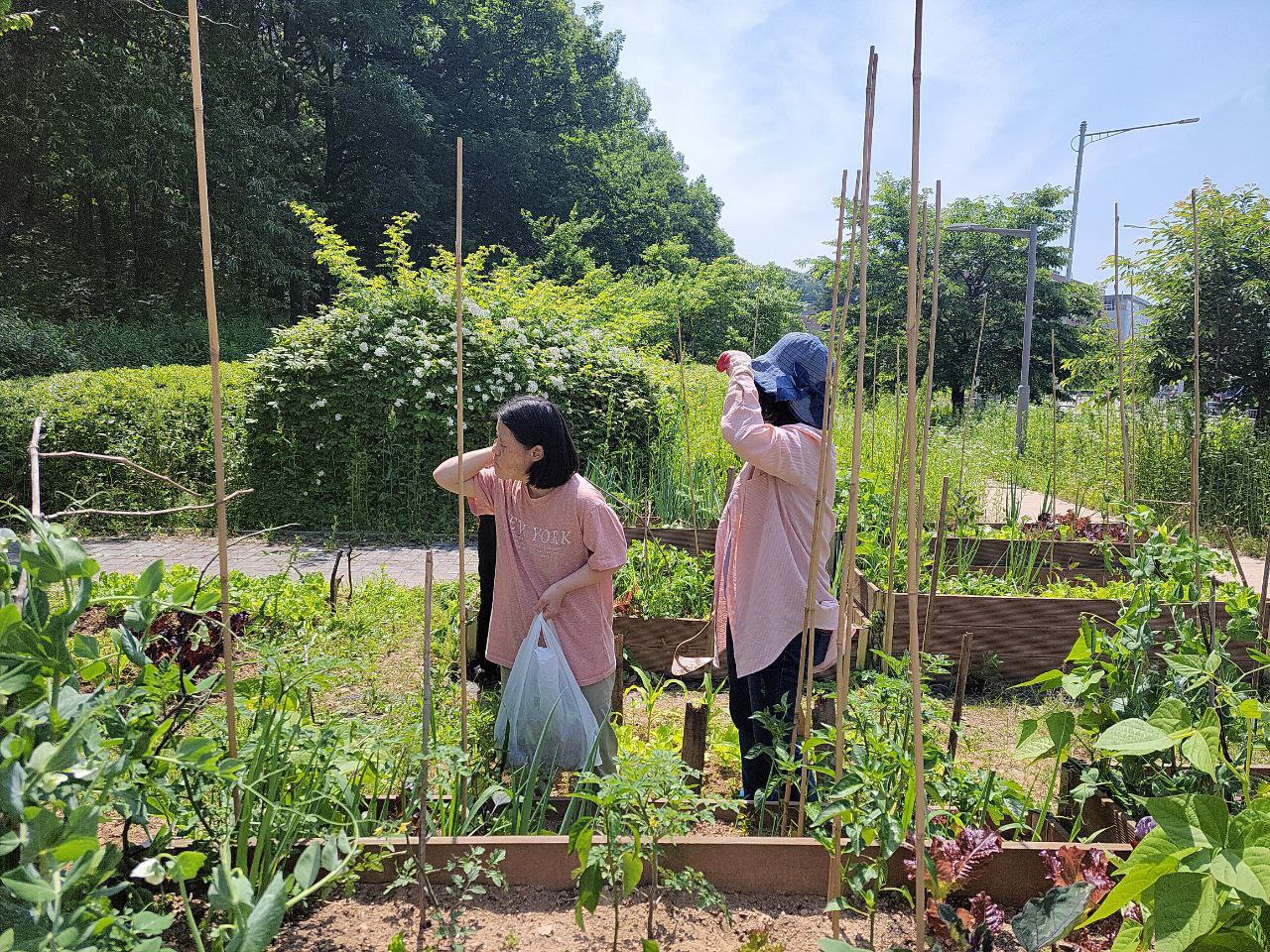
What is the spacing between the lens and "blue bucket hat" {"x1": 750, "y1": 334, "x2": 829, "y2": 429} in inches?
95.2

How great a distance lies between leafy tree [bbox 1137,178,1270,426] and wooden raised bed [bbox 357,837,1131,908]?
8.78 metres

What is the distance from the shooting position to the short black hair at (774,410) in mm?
2457

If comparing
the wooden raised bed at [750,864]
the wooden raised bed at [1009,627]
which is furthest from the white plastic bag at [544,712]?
the wooden raised bed at [1009,627]

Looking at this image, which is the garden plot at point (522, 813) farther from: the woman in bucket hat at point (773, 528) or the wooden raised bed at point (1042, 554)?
the wooden raised bed at point (1042, 554)

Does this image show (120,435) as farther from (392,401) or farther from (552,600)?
(552,600)

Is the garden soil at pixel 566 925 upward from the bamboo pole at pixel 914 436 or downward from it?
downward

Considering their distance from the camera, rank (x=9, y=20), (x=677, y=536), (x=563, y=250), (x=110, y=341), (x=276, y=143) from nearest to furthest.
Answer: (x=677, y=536)
(x=9, y=20)
(x=110, y=341)
(x=276, y=143)
(x=563, y=250)

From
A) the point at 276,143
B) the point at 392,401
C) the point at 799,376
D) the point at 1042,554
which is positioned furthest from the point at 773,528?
the point at 276,143

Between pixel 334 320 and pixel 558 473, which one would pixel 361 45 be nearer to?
pixel 334 320

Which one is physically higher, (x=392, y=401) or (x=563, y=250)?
(x=563, y=250)

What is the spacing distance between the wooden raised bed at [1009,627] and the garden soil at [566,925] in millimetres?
2580

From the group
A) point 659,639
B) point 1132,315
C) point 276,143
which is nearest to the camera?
point 659,639

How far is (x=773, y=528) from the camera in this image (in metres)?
2.39

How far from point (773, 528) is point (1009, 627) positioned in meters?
2.32
